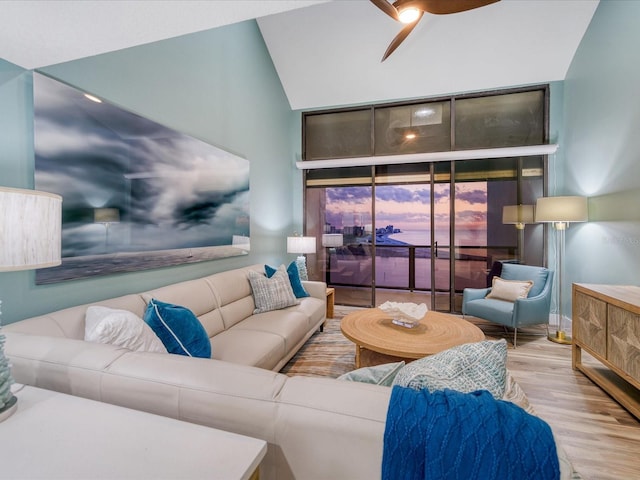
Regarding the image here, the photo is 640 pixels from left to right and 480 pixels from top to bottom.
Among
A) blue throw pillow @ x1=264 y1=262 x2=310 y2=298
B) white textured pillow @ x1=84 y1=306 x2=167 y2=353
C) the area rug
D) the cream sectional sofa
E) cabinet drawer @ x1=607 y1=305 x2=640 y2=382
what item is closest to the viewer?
the cream sectional sofa

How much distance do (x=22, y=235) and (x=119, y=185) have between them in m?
1.27

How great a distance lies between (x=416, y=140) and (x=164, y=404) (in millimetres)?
4460

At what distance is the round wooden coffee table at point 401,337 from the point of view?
1987mm

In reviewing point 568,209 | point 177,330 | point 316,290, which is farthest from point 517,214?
point 177,330

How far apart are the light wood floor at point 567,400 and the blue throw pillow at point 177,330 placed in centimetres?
108

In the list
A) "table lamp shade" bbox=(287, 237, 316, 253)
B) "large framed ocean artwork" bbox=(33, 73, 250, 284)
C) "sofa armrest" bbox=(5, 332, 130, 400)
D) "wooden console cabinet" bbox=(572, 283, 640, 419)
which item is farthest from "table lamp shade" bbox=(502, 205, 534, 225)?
"sofa armrest" bbox=(5, 332, 130, 400)

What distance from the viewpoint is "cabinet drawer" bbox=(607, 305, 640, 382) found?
1.89 m

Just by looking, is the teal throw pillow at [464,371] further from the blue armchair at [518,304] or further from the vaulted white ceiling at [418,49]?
the vaulted white ceiling at [418,49]

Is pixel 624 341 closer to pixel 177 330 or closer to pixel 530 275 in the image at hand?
pixel 530 275

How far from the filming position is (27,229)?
0.87 meters

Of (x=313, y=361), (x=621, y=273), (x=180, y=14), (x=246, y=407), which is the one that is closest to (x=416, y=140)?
(x=621, y=273)

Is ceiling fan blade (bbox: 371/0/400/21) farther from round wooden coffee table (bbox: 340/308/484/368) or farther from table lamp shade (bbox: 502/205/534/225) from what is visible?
table lamp shade (bbox: 502/205/534/225)

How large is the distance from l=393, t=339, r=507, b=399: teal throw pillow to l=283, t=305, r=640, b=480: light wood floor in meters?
1.10

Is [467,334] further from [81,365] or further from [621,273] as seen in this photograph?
[81,365]
